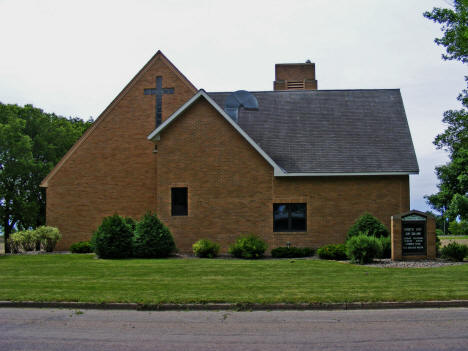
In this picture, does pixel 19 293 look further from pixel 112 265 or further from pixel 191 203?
pixel 191 203

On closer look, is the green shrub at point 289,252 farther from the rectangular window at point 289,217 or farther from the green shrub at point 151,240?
the green shrub at point 151,240

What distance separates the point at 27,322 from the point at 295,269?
928 cm

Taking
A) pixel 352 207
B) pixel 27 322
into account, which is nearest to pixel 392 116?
pixel 352 207

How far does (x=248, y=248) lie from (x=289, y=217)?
349 centimetres

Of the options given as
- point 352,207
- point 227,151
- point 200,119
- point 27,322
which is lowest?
point 27,322

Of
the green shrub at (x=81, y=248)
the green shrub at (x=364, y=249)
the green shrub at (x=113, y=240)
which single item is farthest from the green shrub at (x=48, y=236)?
the green shrub at (x=364, y=249)

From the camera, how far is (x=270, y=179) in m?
25.0

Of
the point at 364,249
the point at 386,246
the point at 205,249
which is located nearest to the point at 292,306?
the point at 364,249

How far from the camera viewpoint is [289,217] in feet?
82.6

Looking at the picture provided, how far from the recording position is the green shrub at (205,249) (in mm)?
22953

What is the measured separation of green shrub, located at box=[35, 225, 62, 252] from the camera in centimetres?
2769

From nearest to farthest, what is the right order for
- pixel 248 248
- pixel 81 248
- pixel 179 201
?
pixel 248 248 → pixel 179 201 → pixel 81 248

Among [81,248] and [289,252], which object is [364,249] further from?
[81,248]

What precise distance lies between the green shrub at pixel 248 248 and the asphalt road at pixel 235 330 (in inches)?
459
